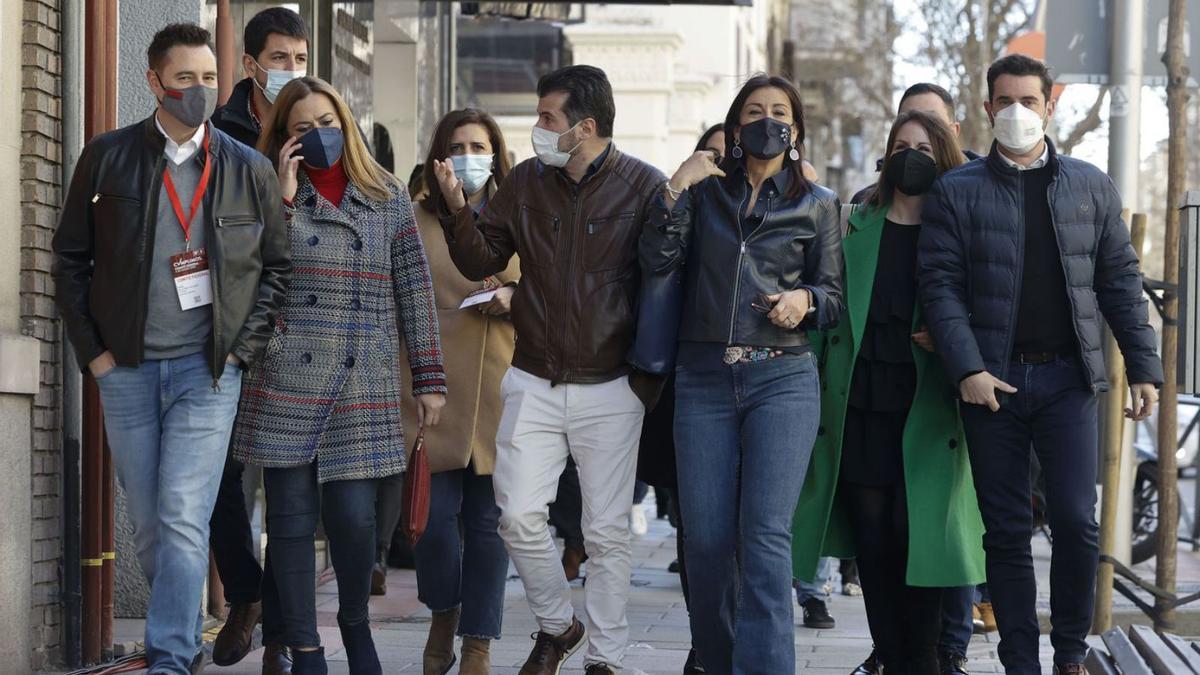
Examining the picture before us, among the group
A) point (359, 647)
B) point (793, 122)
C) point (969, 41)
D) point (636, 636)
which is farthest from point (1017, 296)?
point (969, 41)

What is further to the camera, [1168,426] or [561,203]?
[1168,426]

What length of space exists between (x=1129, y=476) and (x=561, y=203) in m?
4.42

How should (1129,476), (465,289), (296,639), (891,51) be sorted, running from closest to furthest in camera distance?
1. (296,639)
2. (465,289)
3. (1129,476)
4. (891,51)

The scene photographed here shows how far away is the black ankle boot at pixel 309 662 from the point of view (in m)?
6.20

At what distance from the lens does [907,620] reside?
6691 mm

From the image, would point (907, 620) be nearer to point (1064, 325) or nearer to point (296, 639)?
point (1064, 325)

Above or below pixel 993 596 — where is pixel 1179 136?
above

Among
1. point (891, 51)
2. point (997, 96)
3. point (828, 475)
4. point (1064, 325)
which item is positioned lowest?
point (828, 475)

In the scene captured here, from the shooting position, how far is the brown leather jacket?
6.34 metres

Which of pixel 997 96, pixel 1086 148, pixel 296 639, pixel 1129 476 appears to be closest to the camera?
pixel 296 639

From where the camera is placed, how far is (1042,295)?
250 inches

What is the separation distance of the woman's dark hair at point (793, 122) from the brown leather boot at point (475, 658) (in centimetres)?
191

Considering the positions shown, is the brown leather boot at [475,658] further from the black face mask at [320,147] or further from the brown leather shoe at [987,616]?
the brown leather shoe at [987,616]

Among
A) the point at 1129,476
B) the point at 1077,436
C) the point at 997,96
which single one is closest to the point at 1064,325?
the point at 1077,436
